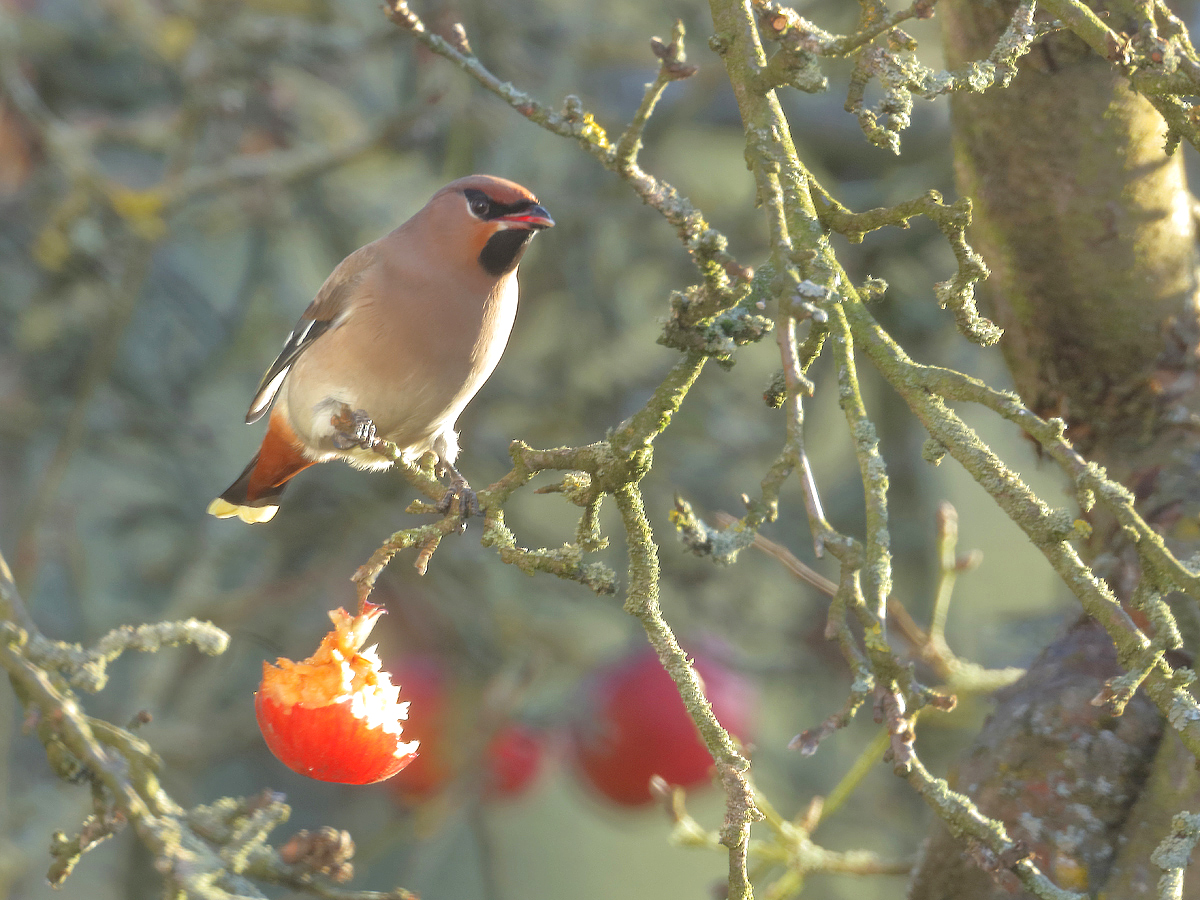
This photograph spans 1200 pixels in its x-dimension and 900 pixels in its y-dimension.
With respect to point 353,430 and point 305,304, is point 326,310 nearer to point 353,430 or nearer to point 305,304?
point 353,430

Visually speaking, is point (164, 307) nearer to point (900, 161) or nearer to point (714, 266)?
point (900, 161)

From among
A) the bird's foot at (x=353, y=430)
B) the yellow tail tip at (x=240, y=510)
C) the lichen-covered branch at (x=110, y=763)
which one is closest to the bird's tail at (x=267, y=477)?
the yellow tail tip at (x=240, y=510)

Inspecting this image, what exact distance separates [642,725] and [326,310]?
1.57 meters

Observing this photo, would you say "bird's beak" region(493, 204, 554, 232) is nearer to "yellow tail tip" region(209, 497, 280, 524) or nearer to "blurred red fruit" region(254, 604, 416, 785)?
"yellow tail tip" region(209, 497, 280, 524)

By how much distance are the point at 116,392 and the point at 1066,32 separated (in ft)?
9.24

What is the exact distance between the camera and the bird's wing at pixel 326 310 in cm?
250

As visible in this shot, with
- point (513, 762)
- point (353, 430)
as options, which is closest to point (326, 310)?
point (353, 430)

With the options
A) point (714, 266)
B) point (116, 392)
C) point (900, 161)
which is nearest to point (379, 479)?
point (116, 392)

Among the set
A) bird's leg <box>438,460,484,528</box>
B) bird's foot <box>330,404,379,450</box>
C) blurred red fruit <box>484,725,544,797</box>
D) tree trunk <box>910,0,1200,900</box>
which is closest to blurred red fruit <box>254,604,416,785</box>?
bird's leg <box>438,460,484,528</box>

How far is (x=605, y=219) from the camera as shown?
359 centimetres

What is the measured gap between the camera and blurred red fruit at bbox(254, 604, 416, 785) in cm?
136

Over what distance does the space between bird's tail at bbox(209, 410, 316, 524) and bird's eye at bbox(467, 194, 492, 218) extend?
58 cm

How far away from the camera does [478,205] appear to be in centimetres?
231

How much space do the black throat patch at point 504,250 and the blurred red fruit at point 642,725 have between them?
1484 millimetres
